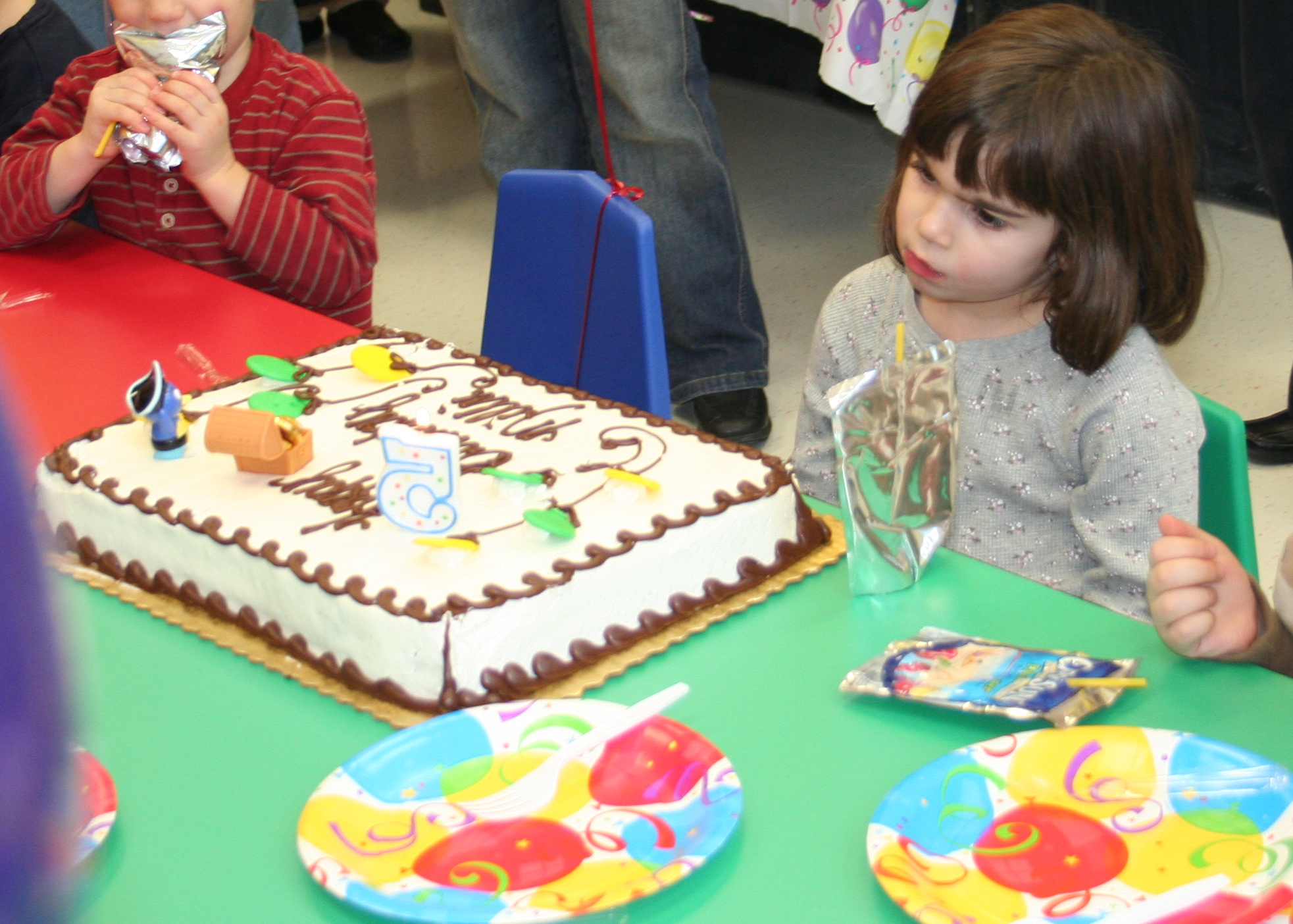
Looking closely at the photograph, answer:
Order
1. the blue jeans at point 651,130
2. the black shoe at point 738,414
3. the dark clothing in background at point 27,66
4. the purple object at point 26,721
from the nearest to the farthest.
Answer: the purple object at point 26,721, the dark clothing in background at point 27,66, the blue jeans at point 651,130, the black shoe at point 738,414

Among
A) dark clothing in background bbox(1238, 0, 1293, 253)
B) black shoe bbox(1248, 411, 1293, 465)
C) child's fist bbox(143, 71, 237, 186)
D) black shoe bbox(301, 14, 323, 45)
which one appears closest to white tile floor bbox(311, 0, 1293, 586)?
black shoe bbox(1248, 411, 1293, 465)

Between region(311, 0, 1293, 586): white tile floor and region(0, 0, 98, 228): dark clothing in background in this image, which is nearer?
region(0, 0, 98, 228): dark clothing in background

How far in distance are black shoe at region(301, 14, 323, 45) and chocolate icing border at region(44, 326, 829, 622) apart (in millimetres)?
4289

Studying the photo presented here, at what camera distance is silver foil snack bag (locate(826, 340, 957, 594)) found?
82 cm

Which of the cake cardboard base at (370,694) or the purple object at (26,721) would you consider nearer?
the purple object at (26,721)

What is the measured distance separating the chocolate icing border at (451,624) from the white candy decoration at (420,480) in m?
0.09

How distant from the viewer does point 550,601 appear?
2.53 ft

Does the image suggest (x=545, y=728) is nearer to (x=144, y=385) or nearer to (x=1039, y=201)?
(x=144, y=385)

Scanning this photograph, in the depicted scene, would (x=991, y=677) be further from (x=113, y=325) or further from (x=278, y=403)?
(x=113, y=325)

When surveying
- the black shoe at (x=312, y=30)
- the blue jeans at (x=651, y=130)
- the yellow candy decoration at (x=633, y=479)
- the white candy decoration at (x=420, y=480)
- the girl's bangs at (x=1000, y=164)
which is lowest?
the black shoe at (x=312, y=30)

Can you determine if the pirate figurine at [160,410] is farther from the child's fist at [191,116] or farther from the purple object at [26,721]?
the purple object at [26,721]

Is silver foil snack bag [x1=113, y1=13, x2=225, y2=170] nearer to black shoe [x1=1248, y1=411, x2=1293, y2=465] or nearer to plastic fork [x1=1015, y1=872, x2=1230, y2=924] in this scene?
plastic fork [x1=1015, y1=872, x2=1230, y2=924]

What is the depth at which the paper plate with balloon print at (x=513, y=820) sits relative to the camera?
1.99ft

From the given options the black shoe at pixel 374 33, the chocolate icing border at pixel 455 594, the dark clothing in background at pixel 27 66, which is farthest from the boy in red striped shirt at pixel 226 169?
the black shoe at pixel 374 33
